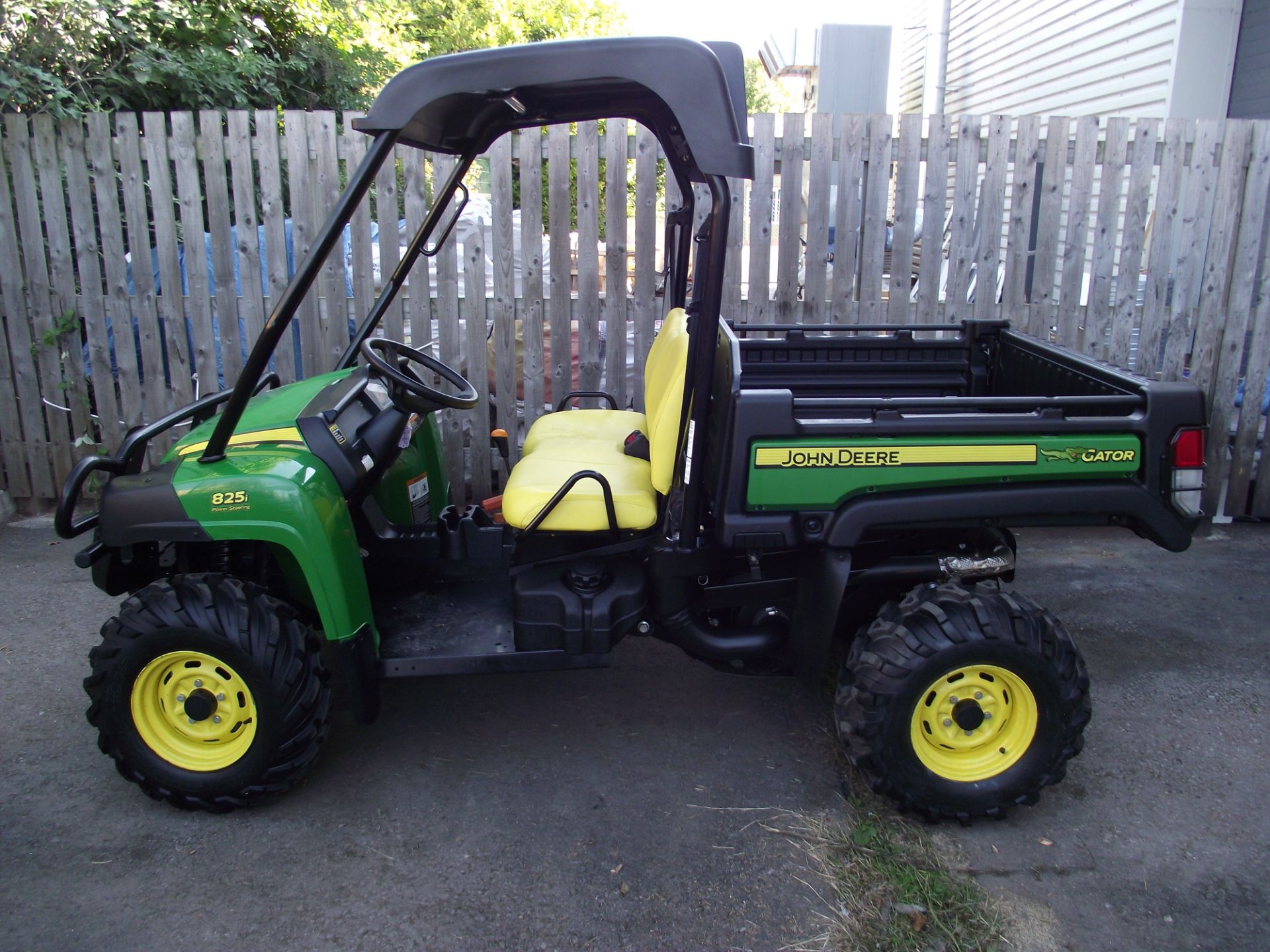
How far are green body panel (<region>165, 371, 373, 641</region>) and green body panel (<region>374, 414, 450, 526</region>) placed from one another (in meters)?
0.55

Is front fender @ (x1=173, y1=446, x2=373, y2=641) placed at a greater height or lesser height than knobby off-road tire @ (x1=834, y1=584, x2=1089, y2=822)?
greater

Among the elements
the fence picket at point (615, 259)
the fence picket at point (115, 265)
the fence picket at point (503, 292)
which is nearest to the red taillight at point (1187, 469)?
the fence picket at point (615, 259)

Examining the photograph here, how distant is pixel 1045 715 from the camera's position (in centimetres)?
284

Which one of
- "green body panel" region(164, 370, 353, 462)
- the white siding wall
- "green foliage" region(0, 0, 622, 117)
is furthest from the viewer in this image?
the white siding wall

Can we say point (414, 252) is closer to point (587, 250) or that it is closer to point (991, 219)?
point (587, 250)

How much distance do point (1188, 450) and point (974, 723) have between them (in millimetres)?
1024

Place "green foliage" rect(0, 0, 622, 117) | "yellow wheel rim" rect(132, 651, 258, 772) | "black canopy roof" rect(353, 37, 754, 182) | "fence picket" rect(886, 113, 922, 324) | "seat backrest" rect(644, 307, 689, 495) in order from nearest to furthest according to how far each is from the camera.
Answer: "black canopy roof" rect(353, 37, 754, 182)
"yellow wheel rim" rect(132, 651, 258, 772)
"seat backrest" rect(644, 307, 689, 495)
"fence picket" rect(886, 113, 922, 324)
"green foliage" rect(0, 0, 622, 117)

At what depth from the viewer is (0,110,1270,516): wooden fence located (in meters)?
5.03

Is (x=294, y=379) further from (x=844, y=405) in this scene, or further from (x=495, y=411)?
(x=844, y=405)

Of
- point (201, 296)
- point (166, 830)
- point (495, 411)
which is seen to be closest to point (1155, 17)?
point (495, 411)

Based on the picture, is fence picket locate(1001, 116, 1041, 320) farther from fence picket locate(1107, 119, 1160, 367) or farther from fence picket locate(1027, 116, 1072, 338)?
fence picket locate(1107, 119, 1160, 367)

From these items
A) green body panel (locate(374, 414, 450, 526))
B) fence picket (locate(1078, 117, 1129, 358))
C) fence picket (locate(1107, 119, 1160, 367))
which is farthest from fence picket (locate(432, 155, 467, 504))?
fence picket (locate(1107, 119, 1160, 367))

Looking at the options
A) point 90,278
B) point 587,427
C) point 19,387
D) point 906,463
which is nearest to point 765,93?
point 90,278

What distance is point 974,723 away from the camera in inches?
112
